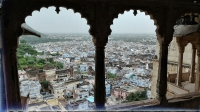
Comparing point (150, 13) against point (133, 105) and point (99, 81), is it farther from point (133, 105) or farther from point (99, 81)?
point (133, 105)

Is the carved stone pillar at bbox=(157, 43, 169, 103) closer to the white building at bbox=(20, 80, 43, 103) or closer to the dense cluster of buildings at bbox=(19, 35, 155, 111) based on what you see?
the dense cluster of buildings at bbox=(19, 35, 155, 111)

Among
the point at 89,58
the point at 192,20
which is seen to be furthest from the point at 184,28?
the point at 89,58

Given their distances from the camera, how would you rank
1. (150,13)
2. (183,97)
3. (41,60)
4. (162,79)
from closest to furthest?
(150,13) → (162,79) → (183,97) → (41,60)

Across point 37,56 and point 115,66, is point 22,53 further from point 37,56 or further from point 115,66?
point 115,66

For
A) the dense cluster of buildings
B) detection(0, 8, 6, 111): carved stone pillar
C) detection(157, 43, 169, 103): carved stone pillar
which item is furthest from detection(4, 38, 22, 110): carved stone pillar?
detection(157, 43, 169, 103): carved stone pillar

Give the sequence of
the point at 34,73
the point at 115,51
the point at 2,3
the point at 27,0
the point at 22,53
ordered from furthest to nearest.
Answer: the point at 115,51
the point at 34,73
the point at 22,53
the point at 27,0
the point at 2,3

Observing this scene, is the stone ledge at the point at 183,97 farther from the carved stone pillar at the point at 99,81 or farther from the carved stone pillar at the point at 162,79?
the carved stone pillar at the point at 99,81

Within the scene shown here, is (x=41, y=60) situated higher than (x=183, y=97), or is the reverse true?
(x=41, y=60)

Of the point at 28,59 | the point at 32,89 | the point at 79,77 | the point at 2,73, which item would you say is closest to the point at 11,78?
the point at 2,73

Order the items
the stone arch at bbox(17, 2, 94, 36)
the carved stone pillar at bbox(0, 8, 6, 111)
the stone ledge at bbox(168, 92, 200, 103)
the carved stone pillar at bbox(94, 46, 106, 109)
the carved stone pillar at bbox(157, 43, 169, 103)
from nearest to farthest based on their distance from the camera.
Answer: the carved stone pillar at bbox(0, 8, 6, 111), the stone arch at bbox(17, 2, 94, 36), the carved stone pillar at bbox(94, 46, 106, 109), the carved stone pillar at bbox(157, 43, 169, 103), the stone ledge at bbox(168, 92, 200, 103)
